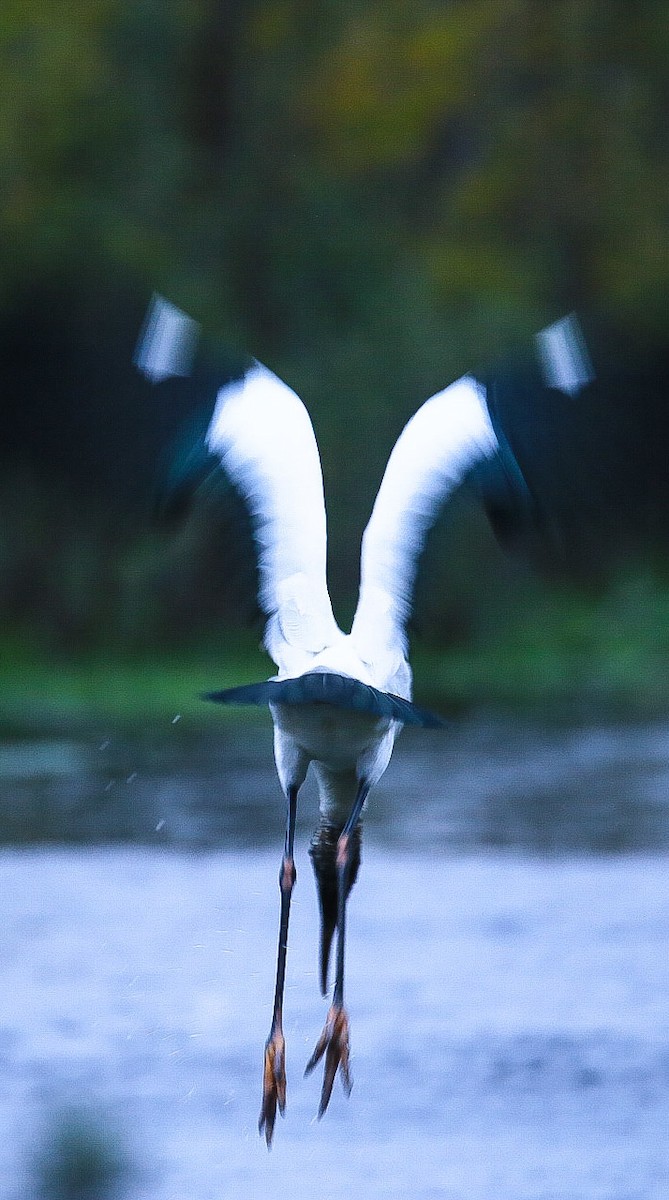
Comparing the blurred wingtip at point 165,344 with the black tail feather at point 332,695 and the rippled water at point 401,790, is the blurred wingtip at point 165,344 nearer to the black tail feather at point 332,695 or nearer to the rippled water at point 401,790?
the black tail feather at point 332,695

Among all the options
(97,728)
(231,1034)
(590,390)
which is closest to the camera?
(590,390)

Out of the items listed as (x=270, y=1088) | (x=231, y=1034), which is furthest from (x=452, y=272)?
Result: (x=270, y=1088)

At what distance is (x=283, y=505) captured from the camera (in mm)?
7055

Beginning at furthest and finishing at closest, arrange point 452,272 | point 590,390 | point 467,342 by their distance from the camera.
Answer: point 452,272 → point 467,342 → point 590,390

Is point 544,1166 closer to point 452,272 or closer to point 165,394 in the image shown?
point 165,394

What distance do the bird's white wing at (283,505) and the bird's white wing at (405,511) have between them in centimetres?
15

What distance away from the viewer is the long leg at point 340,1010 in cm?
701

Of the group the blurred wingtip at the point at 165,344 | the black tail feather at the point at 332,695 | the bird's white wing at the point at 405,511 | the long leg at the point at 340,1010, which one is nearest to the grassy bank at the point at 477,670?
the blurred wingtip at the point at 165,344

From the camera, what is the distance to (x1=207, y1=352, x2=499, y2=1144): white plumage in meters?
6.93

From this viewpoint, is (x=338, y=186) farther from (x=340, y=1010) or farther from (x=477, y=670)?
(x=340, y=1010)

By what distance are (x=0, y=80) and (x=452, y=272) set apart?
6.50 meters

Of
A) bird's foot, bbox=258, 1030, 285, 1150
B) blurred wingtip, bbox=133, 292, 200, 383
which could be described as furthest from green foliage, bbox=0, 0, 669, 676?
bird's foot, bbox=258, 1030, 285, 1150

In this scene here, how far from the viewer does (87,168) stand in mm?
23172

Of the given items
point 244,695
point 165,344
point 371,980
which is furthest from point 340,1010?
point 371,980
